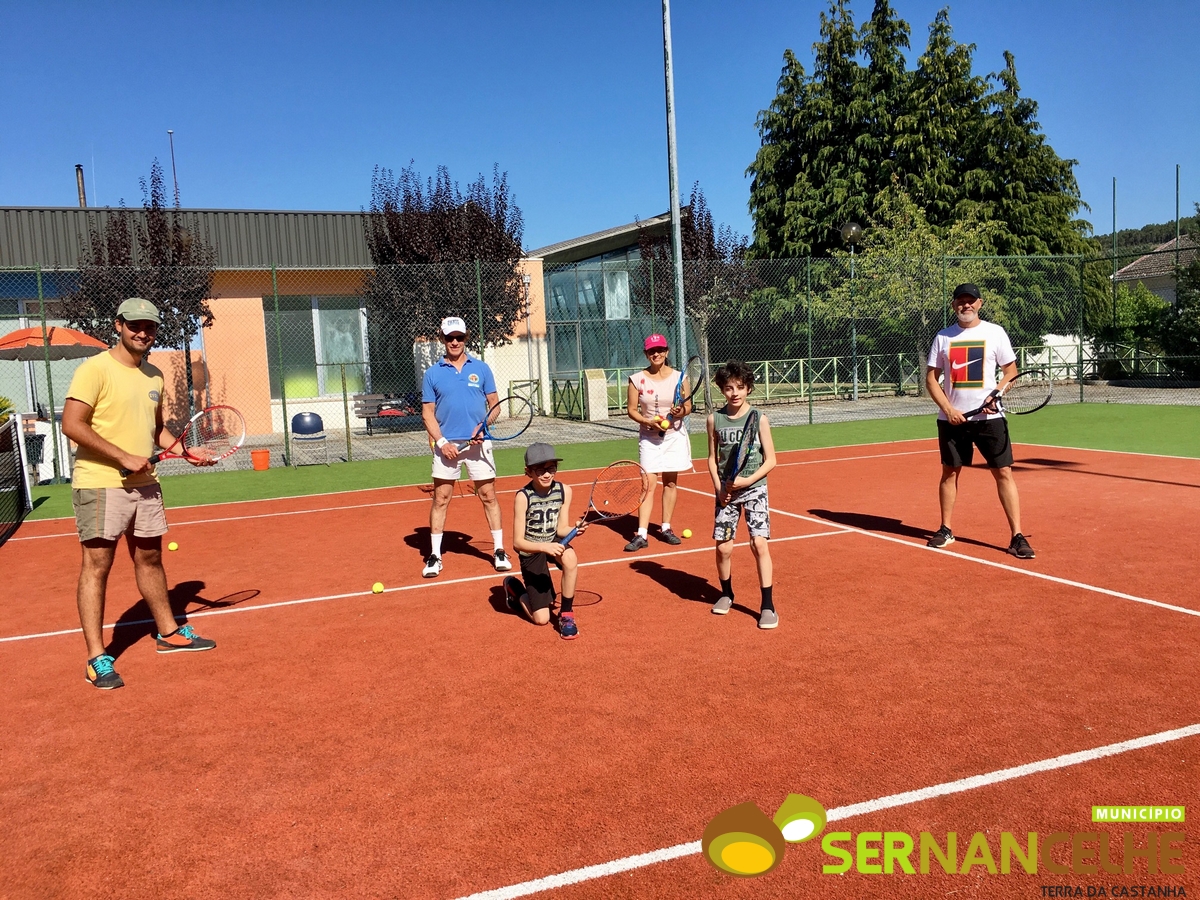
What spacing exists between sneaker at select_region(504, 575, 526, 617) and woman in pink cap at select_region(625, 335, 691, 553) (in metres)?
1.96

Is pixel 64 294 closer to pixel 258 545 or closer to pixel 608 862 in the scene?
pixel 258 545

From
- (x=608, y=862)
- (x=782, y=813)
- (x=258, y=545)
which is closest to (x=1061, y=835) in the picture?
(x=782, y=813)

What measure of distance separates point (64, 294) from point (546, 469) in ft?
56.6

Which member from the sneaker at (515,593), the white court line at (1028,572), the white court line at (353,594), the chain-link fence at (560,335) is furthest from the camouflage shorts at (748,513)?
the chain-link fence at (560,335)

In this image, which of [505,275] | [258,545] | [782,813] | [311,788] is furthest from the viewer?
[505,275]

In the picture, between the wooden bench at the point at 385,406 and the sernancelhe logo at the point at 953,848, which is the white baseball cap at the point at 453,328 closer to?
the sernancelhe logo at the point at 953,848

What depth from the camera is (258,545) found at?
30.0 feet

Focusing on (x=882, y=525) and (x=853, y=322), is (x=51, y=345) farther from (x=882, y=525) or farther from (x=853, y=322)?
(x=853, y=322)

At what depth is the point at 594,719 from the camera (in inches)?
177

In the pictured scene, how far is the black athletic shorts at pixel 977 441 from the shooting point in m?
7.29

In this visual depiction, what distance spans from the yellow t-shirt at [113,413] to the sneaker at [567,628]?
254 cm

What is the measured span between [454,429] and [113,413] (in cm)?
276

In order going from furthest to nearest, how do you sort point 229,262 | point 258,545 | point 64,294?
point 229,262
point 64,294
point 258,545

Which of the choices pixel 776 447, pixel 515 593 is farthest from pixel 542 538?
pixel 776 447
